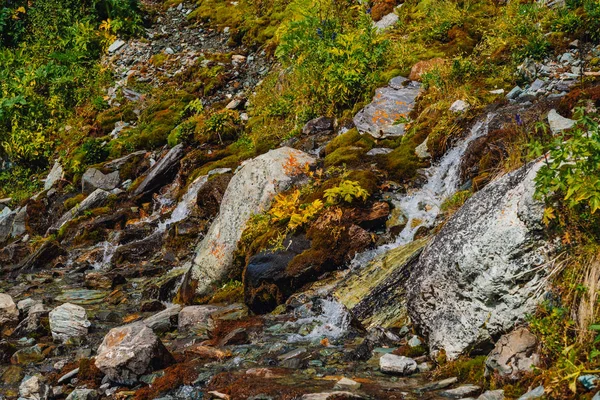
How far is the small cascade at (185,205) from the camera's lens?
13883 millimetres

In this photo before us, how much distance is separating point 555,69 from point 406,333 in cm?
574

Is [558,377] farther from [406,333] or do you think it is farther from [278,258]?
[278,258]

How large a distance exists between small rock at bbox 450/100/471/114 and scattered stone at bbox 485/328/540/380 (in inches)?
226

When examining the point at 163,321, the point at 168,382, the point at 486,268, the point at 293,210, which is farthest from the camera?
the point at 293,210

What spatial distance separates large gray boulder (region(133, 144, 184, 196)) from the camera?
15.4 metres

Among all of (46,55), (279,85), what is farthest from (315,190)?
(46,55)

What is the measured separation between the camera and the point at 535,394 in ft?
14.8

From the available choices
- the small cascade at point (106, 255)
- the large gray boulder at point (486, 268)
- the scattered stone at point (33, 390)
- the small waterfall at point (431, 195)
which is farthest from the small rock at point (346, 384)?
the small cascade at point (106, 255)

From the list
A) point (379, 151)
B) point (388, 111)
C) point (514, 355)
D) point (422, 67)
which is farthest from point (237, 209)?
point (514, 355)

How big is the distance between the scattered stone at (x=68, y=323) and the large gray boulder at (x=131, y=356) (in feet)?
7.81

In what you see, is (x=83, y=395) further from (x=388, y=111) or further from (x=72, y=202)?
(x=72, y=202)

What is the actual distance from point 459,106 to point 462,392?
6.26 metres

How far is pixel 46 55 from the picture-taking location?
2230 cm

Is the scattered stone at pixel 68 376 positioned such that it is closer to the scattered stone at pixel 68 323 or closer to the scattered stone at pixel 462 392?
the scattered stone at pixel 68 323
